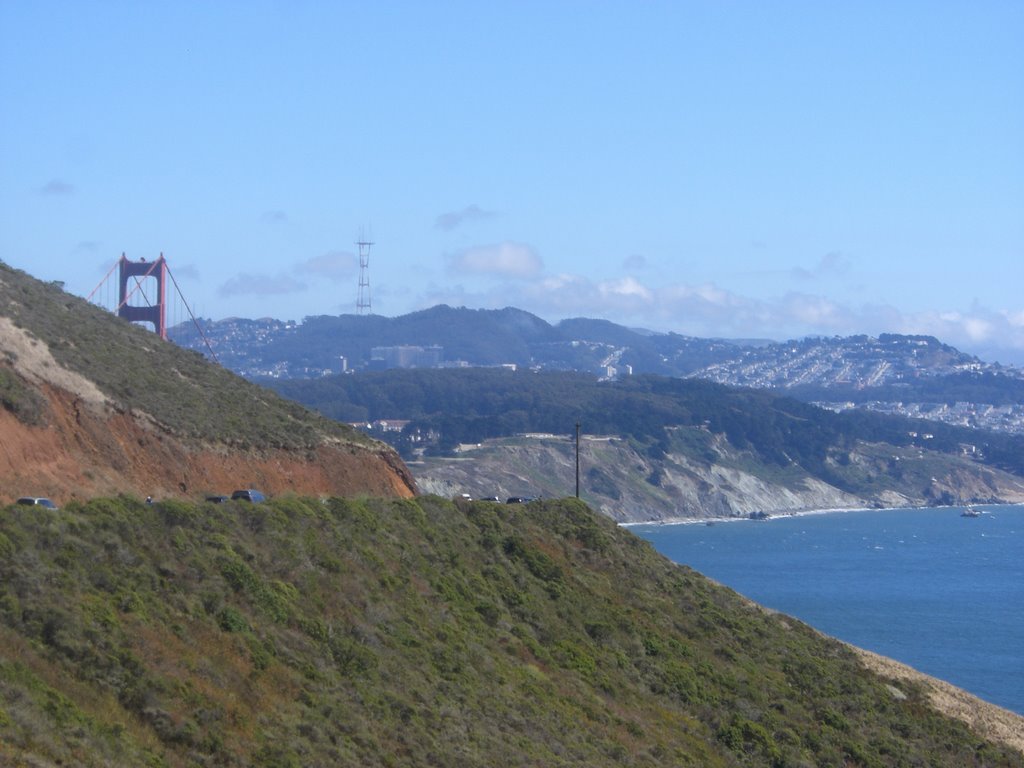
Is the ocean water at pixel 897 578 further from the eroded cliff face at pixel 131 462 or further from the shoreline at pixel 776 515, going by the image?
the eroded cliff face at pixel 131 462

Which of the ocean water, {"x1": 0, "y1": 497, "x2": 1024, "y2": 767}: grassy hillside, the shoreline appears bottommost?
the ocean water

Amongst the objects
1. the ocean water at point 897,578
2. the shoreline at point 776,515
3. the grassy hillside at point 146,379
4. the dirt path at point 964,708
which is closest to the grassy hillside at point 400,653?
the dirt path at point 964,708

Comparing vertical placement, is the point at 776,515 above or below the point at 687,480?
below

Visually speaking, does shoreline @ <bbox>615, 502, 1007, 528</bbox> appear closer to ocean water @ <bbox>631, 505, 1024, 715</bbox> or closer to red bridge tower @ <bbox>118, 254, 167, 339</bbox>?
ocean water @ <bbox>631, 505, 1024, 715</bbox>

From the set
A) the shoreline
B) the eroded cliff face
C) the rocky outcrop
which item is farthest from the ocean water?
the eroded cliff face

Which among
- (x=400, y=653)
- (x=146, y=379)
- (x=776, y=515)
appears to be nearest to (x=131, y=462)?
(x=146, y=379)

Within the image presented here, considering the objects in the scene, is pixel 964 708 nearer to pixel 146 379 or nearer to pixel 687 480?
pixel 146 379

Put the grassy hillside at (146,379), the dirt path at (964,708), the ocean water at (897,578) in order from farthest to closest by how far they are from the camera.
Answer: the ocean water at (897,578) < the grassy hillside at (146,379) < the dirt path at (964,708)
